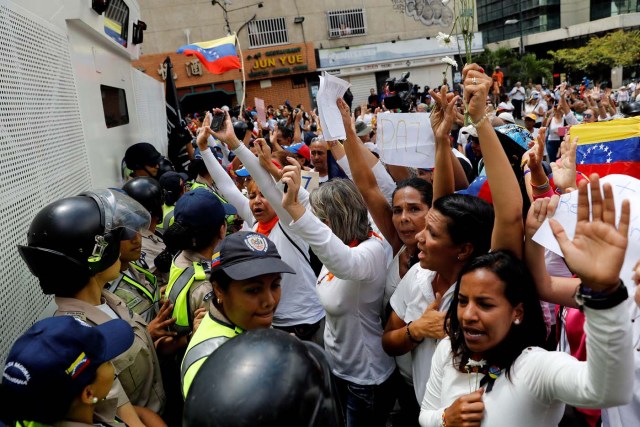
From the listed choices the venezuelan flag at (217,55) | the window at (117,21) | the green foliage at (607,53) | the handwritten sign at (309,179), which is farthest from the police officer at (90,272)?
the green foliage at (607,53)

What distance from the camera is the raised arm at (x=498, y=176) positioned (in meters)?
1.87

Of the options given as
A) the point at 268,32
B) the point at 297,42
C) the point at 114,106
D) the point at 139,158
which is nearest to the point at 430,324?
the point at 139,158

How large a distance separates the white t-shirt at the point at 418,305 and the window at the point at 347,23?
92.4 feet

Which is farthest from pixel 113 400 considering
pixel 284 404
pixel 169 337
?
pixel 284 404

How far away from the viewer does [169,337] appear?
2.40 metres

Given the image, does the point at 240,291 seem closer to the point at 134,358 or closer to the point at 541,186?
the point at 134,358

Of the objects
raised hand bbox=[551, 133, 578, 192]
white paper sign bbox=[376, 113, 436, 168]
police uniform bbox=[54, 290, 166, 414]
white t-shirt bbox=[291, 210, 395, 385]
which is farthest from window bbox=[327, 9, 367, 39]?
police uniform bbox=[54, 290, 166, 414]

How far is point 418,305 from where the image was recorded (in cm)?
223

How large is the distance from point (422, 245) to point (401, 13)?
97.9 ft

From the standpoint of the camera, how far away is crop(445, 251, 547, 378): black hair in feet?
5.60

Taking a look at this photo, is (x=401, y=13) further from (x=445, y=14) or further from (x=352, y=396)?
(x=352, y=396)

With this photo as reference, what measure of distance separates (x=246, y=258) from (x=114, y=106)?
5341 millimetres

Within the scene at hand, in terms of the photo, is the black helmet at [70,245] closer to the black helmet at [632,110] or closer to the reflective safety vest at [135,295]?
the reflective safety vest at [135,295]

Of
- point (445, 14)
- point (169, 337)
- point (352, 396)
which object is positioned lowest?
point (352, 396)
